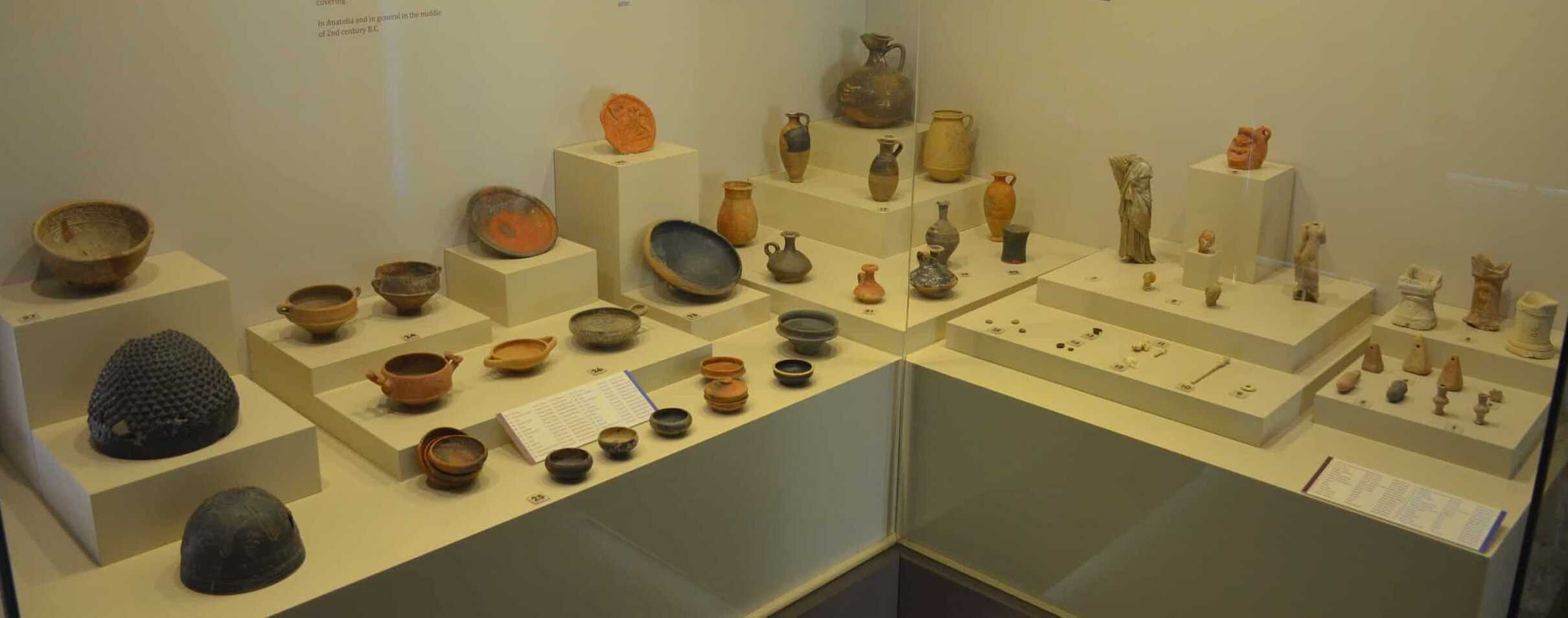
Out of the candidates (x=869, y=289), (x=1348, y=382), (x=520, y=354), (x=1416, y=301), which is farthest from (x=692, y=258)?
(x=1416, y=301)

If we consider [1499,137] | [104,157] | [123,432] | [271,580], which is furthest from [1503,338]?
[104,157]

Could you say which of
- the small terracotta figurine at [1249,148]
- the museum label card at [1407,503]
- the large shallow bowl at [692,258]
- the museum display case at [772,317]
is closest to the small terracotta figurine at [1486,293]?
the museum display case at [772,317]

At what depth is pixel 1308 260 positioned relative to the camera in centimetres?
330

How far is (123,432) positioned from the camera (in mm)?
2662

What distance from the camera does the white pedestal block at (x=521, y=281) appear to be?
12.0 ft

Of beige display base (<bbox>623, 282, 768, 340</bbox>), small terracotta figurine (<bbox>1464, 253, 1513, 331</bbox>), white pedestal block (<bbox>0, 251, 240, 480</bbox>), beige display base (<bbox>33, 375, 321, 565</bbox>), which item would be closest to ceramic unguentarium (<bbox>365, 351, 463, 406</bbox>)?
beige display base (<bbox>33, 375, 321, 565</bbox>)

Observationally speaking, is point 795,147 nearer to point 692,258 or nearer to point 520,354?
point 692,258

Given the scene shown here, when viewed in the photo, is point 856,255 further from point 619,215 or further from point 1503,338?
point 1503,338

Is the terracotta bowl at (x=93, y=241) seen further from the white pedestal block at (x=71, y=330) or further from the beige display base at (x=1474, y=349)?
the beige display base at (x=1474, y=349)

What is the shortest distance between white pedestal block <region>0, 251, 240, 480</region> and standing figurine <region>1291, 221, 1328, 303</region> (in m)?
2.63

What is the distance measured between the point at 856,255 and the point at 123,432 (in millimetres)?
2249

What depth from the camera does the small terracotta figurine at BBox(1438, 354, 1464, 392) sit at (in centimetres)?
301

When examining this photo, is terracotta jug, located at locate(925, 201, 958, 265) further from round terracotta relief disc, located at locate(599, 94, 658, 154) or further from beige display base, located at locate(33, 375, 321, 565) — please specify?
beige display base, located at locate(33, 375, 321, 565)

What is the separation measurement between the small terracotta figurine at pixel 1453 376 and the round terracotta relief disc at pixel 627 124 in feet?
7.59
